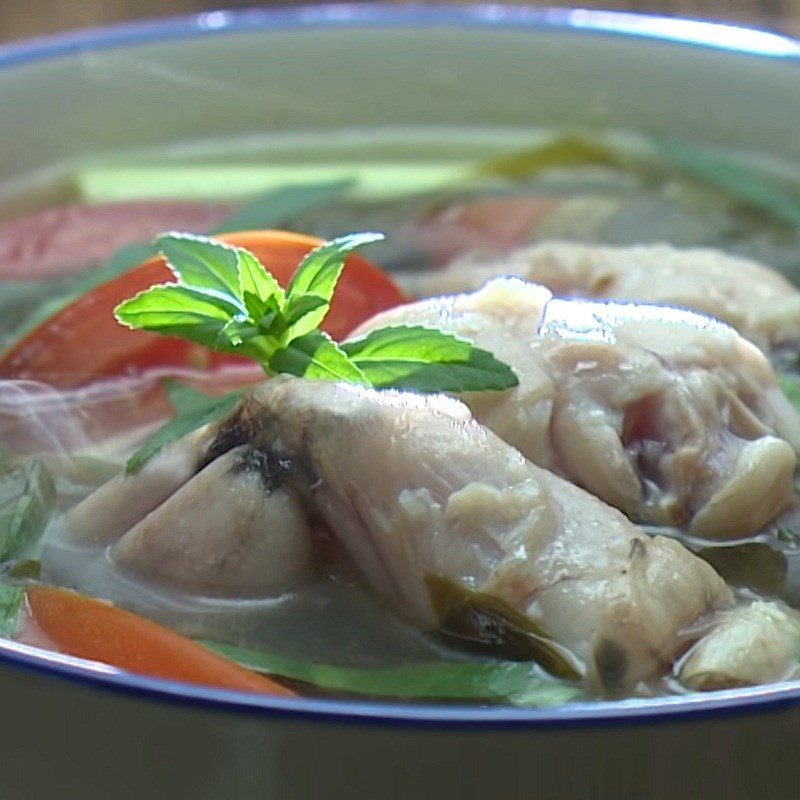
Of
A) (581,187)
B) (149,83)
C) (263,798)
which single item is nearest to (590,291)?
(581,187)

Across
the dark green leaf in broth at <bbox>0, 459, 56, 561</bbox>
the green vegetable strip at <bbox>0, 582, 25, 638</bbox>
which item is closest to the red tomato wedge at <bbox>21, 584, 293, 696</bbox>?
the green vegetable strip at <bbox>0, 582, 25, 638</bbox>

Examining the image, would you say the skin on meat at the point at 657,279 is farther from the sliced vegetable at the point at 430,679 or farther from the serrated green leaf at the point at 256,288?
the sliced vegetable at the point at 430,679

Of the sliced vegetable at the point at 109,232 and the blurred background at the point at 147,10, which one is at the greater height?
the blurred background at the point at 147,10

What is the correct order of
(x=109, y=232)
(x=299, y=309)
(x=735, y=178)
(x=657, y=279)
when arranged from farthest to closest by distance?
(x=735, y=178)
(x=109, y=232)
(x=657, y=279)
(x=299, y=309)

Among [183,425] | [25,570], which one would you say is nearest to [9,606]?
[25,570]

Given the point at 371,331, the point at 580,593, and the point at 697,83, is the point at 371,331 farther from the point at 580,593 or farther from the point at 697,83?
the point at 697,83

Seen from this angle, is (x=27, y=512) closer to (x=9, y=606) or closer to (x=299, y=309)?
(x=9, y=606)

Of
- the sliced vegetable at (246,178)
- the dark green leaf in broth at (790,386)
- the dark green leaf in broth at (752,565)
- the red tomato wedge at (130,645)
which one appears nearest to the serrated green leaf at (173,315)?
the red tomato wedge at (130,645)

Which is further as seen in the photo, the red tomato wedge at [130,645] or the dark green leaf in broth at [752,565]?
the dark green leaf in broth at [752,565]
